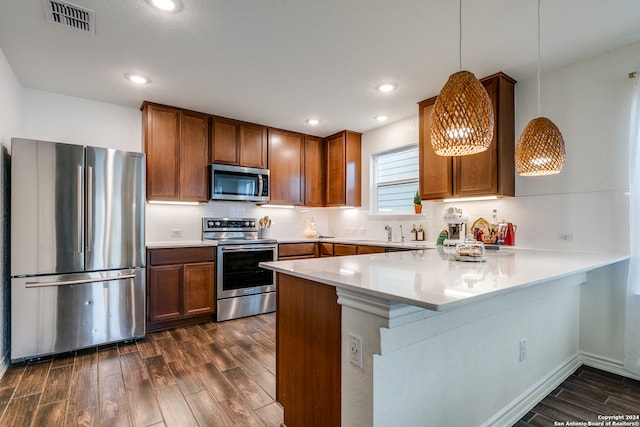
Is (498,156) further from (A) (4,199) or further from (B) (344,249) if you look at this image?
(A) (4,199)

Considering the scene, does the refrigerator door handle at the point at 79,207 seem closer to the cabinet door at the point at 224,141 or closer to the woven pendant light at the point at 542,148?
the cabinet door at the point at 224,141

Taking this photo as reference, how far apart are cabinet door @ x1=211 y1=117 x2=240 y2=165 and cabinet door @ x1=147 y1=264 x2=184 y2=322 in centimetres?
143

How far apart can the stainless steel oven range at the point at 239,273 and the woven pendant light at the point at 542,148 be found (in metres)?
2.93

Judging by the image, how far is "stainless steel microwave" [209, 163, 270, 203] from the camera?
390cm

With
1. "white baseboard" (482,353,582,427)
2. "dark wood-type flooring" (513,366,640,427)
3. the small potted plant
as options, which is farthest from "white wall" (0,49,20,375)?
the small potted plant

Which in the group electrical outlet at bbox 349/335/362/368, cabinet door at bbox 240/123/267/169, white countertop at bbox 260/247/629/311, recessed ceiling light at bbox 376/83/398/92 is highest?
recessed ceiling light at bbox 376/83/398/92

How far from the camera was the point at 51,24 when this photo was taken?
2.15 meters

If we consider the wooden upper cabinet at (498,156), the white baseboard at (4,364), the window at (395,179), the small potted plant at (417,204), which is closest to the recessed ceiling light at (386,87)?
the wooden upper cabinet at (498,156)

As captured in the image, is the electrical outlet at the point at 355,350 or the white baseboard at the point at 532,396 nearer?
the electrical outlet at the point at 355,350

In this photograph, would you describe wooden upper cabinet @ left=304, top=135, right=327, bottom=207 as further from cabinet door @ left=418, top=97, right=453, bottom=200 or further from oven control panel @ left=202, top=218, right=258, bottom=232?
cabinet door @ left=418, top=97, right=453, bottom=200

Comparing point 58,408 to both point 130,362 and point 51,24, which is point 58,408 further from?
point 51,24

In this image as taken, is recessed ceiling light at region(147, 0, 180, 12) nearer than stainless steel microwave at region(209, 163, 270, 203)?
Yes

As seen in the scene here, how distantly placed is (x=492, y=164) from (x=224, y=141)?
306 centimetres

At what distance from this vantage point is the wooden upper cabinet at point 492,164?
9.31ft
